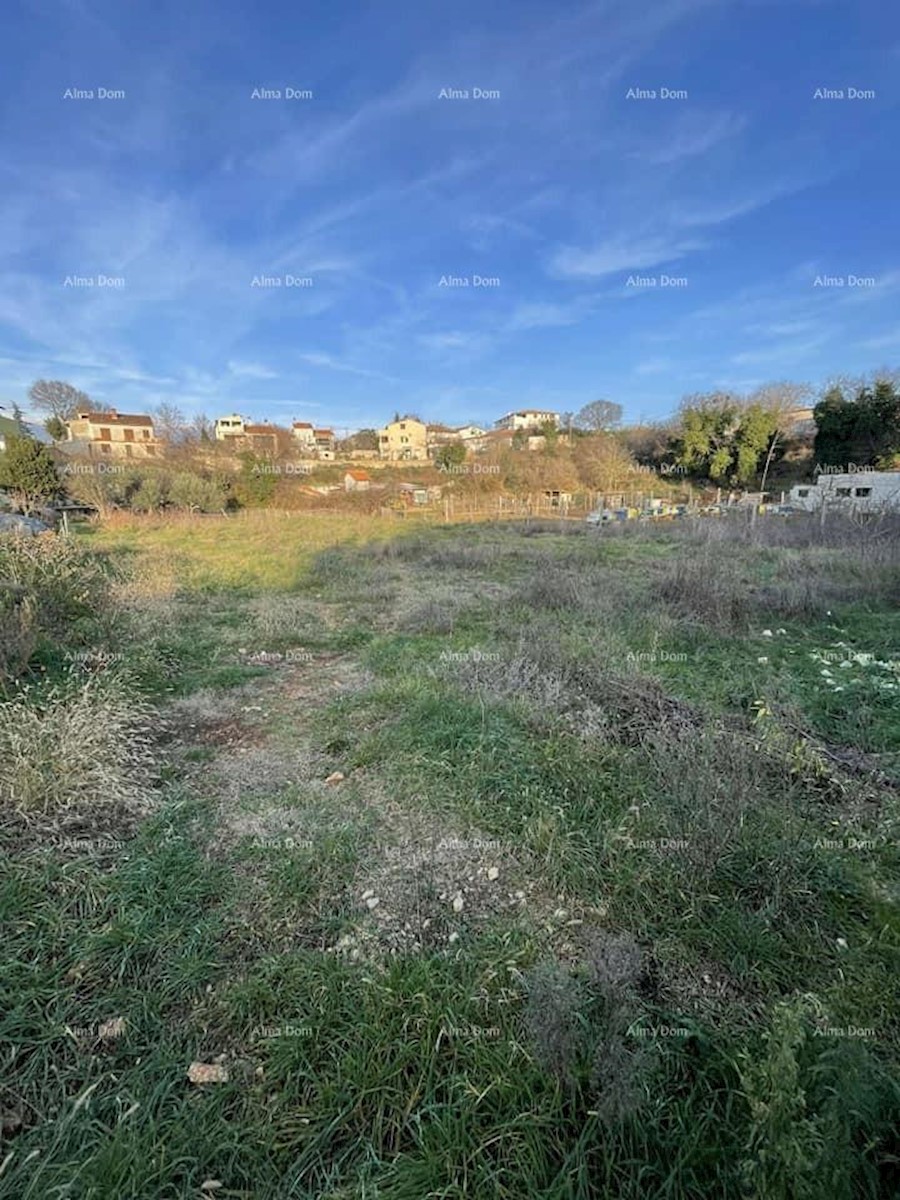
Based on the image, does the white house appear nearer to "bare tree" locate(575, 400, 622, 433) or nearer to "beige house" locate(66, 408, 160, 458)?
"bare tree" locate(575, 400, 622, 433)

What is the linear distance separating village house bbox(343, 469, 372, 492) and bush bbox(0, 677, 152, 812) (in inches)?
808

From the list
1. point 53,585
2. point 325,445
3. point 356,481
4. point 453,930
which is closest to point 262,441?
point 356,481

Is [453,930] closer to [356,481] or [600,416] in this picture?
[356,481]

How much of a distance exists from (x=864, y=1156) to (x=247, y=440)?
30.5 metres

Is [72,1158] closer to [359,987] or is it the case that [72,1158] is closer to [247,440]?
[359,987]

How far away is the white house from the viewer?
14.6 meters

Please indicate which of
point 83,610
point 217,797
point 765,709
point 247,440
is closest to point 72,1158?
point 217,797

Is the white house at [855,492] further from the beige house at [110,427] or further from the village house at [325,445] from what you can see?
the beige house at [110,427]

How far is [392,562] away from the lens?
10289 millimetres

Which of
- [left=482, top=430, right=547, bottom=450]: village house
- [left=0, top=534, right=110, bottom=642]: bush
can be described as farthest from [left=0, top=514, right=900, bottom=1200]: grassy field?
[left=482, top=430, right=547, bottom=450]: village house

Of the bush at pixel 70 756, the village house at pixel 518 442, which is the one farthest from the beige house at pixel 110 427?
the bush at pixel 70 756

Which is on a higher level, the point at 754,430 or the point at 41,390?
the point at 41,390

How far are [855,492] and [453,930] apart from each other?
2042 centimetres

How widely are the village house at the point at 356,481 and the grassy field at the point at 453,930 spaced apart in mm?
19911
